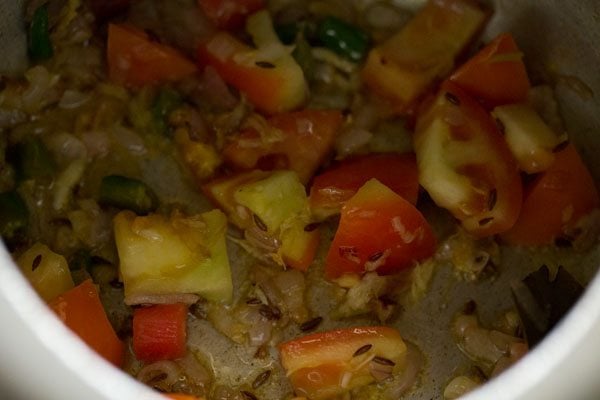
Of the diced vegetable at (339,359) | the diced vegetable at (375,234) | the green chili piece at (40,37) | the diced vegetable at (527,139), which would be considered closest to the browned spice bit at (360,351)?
the diced vegetable at (339,359)

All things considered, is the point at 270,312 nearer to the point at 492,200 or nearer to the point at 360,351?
the point at 360,351

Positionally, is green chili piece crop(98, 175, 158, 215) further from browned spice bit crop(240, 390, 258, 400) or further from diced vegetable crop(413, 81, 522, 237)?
diced vegetable crop(413, 81, 522, 237)

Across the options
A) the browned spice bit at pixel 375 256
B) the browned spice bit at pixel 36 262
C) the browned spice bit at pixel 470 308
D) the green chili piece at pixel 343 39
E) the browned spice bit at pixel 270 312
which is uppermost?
the green chili piece at pixel 343 39

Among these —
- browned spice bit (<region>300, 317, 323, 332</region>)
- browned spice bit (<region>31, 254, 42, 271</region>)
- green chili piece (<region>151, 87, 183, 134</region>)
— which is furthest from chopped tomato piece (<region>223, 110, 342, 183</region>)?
browned spice bit (<region>31, 254, 42, 271</region>)

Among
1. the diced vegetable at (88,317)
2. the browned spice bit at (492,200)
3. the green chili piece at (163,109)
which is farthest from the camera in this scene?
the green chili piece at (163,109)

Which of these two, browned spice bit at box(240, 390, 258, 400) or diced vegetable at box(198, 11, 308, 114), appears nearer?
browned spice bit at box(240, 390, 258, 400)

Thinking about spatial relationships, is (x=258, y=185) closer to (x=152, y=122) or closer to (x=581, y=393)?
(x=152, y=122)

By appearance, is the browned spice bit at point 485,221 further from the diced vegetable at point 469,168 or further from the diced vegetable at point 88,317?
the diced vegetable at point 88,317

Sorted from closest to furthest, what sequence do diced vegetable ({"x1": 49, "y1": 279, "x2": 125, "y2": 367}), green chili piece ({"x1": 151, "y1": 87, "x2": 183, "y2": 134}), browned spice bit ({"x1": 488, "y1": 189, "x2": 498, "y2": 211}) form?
diced vegetable ({"x1": 49, "y1": 279, "x2": 125, "y2": 367}), browned spice bit ({"x1": 488, "y1": 189, "x2": 498, "y2": 211}), green chili piece ({"x1": 151, "y1": 87, "x2": 183, "y2": 134})
